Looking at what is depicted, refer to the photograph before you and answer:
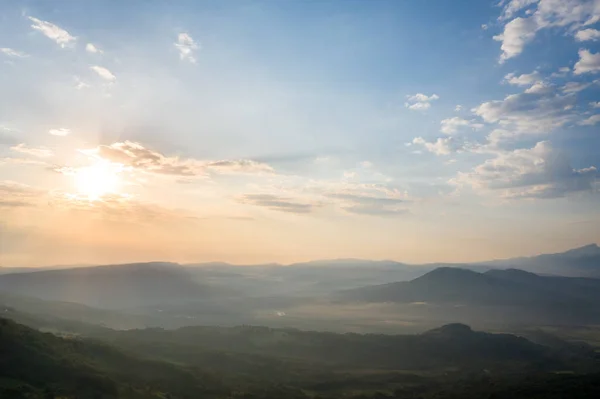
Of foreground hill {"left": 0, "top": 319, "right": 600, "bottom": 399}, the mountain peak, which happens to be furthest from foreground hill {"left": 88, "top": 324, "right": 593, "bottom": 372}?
foreground hill {"left": 0, "top": 319, "right": 600, "bottom": 399}

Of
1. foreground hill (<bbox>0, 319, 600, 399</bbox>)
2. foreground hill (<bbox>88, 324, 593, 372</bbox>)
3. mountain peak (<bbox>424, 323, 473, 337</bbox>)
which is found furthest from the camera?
mountain peak (<bbox>424, 323, 473, 337</bbox>)

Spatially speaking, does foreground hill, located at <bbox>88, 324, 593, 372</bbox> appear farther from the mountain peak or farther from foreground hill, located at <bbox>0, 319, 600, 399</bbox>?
foreground hill, located at <bbox>0, 319, 600, 399</bbox>

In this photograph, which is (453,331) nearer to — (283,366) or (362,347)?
(362,347)

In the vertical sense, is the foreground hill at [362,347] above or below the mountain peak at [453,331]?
below

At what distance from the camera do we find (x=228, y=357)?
11769 cm

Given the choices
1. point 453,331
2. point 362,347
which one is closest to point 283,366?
point 362,347

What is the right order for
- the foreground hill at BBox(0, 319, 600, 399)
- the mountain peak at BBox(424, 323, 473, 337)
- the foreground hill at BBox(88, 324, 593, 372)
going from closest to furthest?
the foreground hill at BBox(0, 319, 600, 399) < the foreground hill at BBox(88, 324, 593, 372) < the mountain peak at BBox(424, 323, 473, 337)

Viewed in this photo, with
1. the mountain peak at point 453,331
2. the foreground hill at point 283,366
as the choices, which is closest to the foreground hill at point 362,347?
the mountain peak at point 453,331

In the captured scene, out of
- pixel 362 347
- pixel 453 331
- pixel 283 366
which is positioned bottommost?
pixel 362 347

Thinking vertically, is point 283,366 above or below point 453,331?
below

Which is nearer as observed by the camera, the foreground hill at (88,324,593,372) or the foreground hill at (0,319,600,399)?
the foreground hill at (0,319,600,399)

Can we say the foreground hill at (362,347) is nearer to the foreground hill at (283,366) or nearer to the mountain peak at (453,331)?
the mountain peak at (453,331)

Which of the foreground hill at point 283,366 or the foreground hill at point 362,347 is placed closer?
the foreground hill at point 283,366

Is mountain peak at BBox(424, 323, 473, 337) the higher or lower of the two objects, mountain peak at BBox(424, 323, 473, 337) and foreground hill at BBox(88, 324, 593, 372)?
the higher
